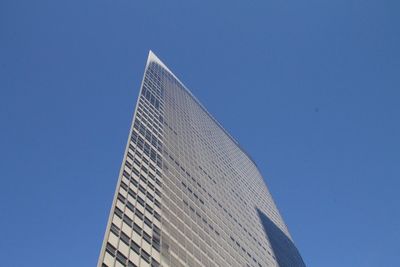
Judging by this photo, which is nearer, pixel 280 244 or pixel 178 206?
pixel 178 206

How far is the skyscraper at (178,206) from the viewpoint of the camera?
30625 millimetres

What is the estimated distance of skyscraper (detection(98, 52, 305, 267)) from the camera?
Result: 3062 centimetres

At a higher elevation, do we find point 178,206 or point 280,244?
point 280,244

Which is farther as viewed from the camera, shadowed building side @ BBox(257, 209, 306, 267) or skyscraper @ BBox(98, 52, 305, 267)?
shadowed building side @ BBox(257, 209, 306, 267)

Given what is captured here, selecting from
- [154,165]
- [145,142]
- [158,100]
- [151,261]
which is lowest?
[151,261]

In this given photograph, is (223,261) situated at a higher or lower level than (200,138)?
lower

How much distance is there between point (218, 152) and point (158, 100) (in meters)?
24.2

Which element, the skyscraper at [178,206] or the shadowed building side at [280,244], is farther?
the shadowed building side at [280,244]

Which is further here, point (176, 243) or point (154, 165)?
point (154, 165)

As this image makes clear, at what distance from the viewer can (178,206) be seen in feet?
140

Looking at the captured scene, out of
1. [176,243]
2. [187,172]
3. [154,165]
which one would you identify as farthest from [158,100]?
[176,243]

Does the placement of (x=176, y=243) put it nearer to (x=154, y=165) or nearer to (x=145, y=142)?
(x=154, y=165)

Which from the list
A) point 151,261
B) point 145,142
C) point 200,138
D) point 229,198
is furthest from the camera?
point 200,138

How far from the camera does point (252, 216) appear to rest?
76.2 metres
